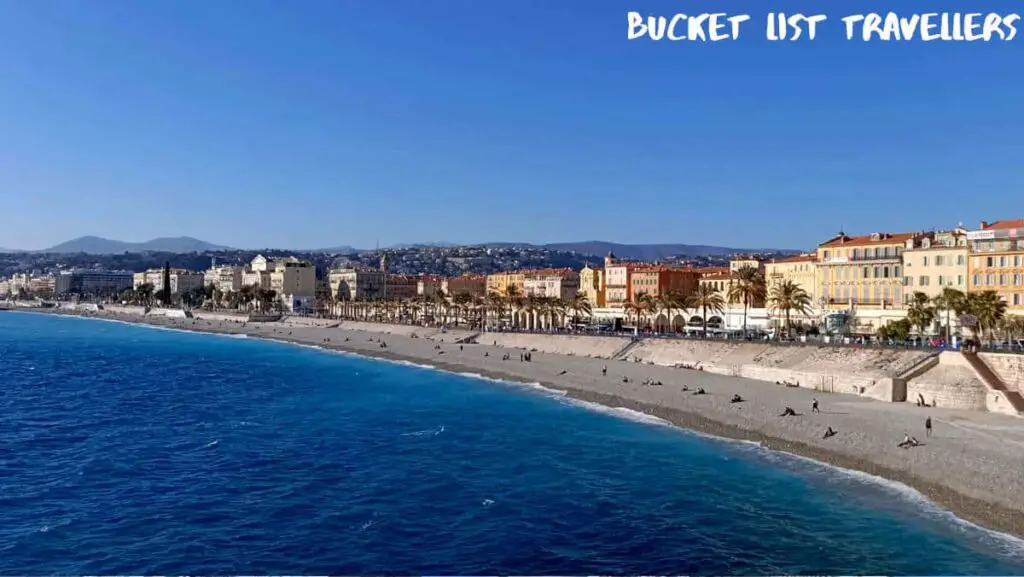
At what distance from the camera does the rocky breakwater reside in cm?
4388

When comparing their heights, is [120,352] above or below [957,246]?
below

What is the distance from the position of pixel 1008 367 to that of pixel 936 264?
71.4ft

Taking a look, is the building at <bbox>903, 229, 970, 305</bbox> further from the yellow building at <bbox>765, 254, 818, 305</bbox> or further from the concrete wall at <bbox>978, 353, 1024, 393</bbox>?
the concrete wall at <bbox>978, 353, 1024, 393</bbox>

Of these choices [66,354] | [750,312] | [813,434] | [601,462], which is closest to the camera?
[601,462]

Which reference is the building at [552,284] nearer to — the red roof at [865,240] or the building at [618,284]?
the building at [618,284]

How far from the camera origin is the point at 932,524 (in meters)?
24.2

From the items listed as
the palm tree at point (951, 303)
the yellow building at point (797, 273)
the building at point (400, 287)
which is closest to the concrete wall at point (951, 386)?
the palm tree at point (951, 303)

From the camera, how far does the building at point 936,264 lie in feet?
191

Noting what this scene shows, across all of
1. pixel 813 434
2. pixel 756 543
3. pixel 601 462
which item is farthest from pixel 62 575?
pixel 813 434

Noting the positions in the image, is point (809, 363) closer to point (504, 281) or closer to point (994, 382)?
point (994, 382)

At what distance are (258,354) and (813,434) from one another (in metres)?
69.9

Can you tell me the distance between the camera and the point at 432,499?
89.2 ft

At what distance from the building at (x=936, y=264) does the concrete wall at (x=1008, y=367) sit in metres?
18.2

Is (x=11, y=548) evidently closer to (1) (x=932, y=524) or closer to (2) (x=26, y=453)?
(2) (x=26, y=453)
